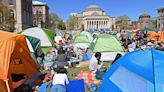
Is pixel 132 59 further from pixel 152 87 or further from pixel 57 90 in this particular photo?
pixel 57 90

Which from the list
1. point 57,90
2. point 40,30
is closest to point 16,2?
point 40,30

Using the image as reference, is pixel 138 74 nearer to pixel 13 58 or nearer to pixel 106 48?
pixel 13 58

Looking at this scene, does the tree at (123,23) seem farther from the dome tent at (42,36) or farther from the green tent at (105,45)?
the green tent at (105,45)

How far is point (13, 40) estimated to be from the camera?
7.45m

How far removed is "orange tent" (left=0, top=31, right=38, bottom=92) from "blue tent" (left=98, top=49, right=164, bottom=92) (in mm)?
2440

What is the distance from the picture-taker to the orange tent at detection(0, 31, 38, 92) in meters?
6.92

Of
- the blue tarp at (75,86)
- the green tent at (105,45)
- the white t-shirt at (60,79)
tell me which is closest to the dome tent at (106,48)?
the green tent at (105,45)

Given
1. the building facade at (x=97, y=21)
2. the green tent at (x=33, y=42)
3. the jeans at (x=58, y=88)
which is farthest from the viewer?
the building facade at (x=97, y=21)

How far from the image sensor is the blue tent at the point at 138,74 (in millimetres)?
5496

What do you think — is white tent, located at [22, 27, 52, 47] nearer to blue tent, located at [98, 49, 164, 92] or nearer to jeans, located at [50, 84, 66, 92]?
jeans, located at [50, 84, 66, 92]

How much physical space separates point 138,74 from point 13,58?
5078 millimetres

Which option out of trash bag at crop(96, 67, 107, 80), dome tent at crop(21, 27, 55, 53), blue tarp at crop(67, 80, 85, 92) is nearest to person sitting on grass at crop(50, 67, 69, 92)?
blue tarp at crop(67, 80, 85, 92)

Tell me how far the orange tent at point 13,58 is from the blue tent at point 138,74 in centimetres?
→ 244

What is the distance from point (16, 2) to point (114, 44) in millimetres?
39058
